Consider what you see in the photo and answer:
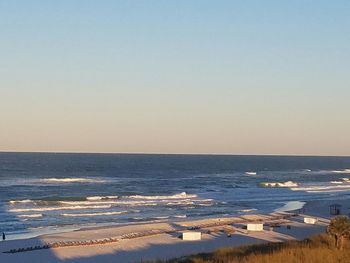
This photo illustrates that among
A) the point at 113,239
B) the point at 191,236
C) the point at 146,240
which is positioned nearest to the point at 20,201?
the point at 113,239

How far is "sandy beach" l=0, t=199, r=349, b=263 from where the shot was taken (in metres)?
27.0

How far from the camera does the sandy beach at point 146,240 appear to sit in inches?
1064

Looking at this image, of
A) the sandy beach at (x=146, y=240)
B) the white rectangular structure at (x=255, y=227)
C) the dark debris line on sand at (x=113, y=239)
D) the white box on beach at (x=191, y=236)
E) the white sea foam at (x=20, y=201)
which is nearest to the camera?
the sandy beach at (x=146, y=240)

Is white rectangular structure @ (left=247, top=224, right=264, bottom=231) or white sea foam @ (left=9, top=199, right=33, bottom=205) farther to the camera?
white sea foam @ (left=9, top=199, right=33, bottom=205)

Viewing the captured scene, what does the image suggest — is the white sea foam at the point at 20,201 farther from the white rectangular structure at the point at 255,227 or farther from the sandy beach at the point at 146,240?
the white rectangular structure at the point at 255,227

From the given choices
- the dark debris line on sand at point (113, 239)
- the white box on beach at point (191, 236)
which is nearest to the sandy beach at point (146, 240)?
the dark debris line on sand at point (113, 239)

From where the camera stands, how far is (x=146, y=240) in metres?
31.9

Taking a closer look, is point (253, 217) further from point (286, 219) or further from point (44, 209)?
point (44, 209)

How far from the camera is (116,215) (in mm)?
45156

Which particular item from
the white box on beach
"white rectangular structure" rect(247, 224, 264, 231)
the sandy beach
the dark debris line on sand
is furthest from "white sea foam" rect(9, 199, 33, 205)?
the white box on beach

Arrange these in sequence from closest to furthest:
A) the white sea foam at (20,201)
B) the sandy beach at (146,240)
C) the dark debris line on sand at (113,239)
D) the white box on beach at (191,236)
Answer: the sandy beach at (146,240) < the dark debris line on sand at (113,239) < the white box on beach at (191,236) < the white sea foam at (20,201)

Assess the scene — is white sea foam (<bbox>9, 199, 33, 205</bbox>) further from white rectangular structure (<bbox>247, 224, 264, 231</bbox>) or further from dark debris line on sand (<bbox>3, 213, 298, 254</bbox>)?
white rectangular structure (<bbox>247, 224, 264, 231</bbox>)

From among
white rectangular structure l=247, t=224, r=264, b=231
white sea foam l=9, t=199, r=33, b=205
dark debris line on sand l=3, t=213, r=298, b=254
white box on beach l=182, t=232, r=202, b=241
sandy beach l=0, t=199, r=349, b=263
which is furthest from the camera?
white sea foam l=9, t=199, r=33, b=205

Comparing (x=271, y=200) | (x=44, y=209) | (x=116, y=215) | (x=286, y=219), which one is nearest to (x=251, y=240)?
(x=286, y=219)
